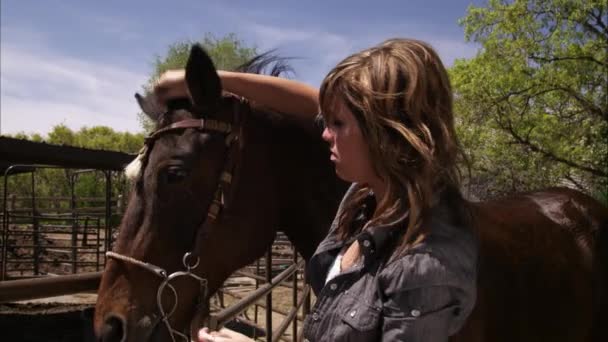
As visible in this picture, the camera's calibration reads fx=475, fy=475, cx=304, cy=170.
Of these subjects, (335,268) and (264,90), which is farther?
(264,90)

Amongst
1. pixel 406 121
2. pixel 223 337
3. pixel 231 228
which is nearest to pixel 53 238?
pixel 231 228

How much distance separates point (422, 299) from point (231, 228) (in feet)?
3.47

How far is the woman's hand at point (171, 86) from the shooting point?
1.95 meters

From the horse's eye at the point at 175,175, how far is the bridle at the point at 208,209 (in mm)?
144

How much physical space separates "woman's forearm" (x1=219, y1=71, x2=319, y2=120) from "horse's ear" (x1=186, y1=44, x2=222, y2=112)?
0.40 feet

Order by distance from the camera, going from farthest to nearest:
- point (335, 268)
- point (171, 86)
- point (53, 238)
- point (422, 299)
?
point (53, 238) → point (171, 86) → point (335, 268) → point (422, 299)

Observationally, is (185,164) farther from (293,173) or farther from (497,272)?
(497,272)

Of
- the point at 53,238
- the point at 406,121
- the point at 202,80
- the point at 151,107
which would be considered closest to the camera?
the point at 406,121

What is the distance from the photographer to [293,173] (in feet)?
6.69

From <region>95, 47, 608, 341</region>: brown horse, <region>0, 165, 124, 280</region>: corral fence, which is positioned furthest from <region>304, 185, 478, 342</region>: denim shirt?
<region>0, 165, 124, 280</region>: corral fence

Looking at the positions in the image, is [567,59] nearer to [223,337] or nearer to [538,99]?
[538,99]

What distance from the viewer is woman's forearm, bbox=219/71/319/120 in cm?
201

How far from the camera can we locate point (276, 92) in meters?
2.04

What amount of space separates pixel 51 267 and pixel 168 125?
11152 millimetres
